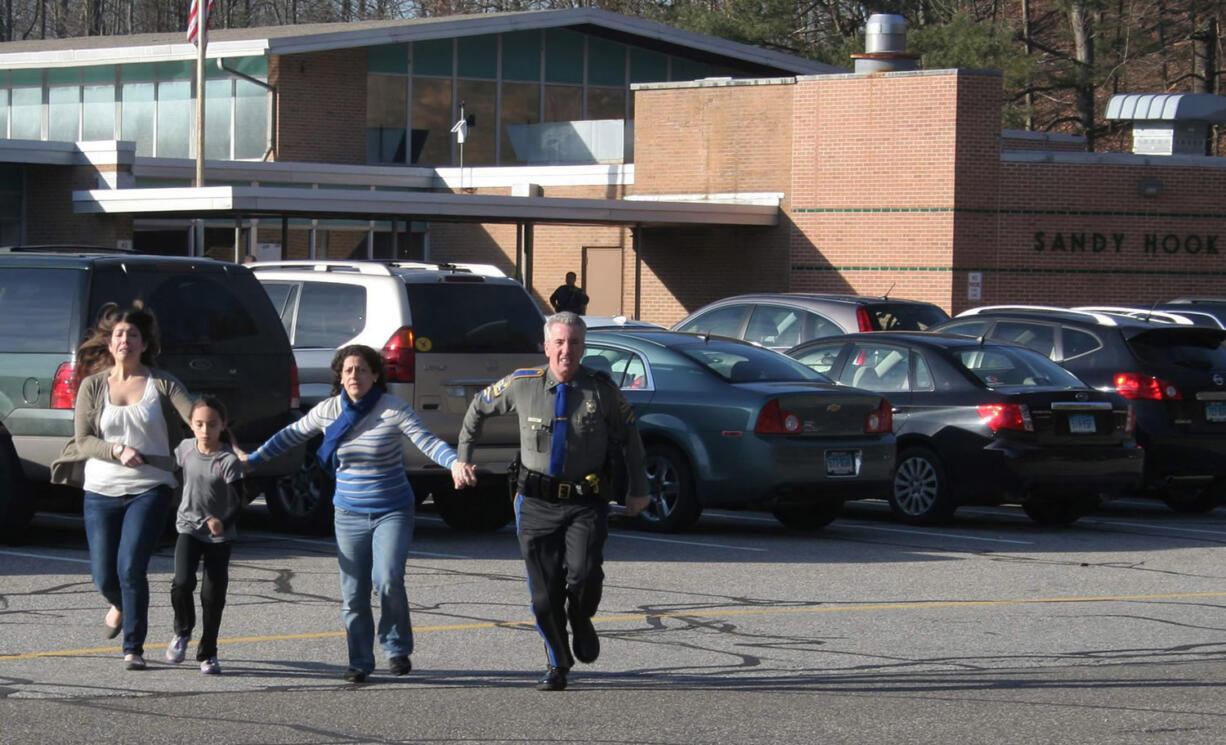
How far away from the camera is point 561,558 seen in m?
7.99

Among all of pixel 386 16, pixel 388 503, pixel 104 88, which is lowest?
pixel 388 503

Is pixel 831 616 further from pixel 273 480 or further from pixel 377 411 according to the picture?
pixel 273 480

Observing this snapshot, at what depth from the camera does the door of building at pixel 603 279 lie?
37.0m

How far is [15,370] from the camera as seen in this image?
11453mm

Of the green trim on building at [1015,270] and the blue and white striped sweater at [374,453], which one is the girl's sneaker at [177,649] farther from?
the green trim on building at [1015,270]

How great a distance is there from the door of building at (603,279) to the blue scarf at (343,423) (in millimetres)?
28736

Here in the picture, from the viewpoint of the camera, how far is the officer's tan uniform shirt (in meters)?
7.95

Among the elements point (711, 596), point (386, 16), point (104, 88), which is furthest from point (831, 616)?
point (386, 16)

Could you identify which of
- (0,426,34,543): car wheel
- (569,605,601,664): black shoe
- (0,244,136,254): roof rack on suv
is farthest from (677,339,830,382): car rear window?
(569,605,601,664): black shoe

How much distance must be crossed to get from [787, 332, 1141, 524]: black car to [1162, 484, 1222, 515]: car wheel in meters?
1.84

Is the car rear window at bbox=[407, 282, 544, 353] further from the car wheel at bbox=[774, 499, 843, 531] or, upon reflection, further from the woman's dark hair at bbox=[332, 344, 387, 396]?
the woman's dark hair at bbox=[332, 344, 387, 396]

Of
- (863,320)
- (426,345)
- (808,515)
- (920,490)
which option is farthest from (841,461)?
(863,320)

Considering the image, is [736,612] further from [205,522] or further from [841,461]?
[841,461]

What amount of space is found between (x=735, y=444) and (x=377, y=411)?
5.57m
